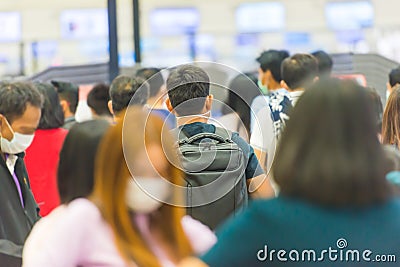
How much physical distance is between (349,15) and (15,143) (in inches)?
339

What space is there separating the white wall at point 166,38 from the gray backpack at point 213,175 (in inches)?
326

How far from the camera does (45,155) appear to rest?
2721 millimetres

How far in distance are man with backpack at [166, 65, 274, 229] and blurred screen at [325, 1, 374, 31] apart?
8591mm

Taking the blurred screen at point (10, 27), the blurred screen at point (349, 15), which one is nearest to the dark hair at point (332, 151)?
the blurred screen at point (349, 15)

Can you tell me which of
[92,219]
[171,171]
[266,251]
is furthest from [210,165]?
[266,251]

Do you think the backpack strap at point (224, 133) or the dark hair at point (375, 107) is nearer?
the dark hair at point (375, 107)

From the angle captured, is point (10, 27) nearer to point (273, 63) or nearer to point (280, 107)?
point (273, 63)

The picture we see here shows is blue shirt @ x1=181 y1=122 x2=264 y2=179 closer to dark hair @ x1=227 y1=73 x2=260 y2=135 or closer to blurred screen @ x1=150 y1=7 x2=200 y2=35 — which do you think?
dark hair @ x1=227 y1=73 x2=260 y2=135

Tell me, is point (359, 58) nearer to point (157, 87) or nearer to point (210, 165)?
point (157, 87)

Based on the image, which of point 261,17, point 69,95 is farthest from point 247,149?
point 261,17

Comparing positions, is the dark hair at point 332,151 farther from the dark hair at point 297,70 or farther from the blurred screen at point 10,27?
the blurred screen at point 10,27

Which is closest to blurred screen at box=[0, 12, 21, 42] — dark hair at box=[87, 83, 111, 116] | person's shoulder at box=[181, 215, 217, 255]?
dark hair at box=[87, 83, 111, 116]

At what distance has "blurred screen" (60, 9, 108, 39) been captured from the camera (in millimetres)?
10616

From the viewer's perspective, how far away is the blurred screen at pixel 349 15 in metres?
10.0
